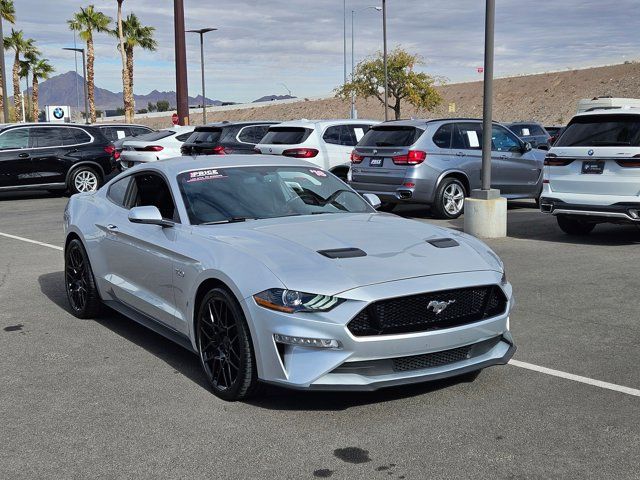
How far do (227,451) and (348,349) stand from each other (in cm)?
82

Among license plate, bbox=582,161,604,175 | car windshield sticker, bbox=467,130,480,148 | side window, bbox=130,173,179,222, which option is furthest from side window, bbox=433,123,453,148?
side window, bbox=130,173,179,222

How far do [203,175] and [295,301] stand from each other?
191cm

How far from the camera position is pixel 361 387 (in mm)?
4414

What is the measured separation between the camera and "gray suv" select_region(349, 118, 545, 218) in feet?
44.8

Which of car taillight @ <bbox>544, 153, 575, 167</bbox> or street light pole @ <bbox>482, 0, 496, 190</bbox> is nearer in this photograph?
car taillight @ <bbox>544, 153, 575, 167</bbox>

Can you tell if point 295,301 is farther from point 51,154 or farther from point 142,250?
point 51,154

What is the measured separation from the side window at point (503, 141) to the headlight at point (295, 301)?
35.7 ft

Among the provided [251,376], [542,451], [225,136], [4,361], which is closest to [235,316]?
[251,376]

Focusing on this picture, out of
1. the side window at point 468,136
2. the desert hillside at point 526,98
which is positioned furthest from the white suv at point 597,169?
the desert hillside at point 526,98

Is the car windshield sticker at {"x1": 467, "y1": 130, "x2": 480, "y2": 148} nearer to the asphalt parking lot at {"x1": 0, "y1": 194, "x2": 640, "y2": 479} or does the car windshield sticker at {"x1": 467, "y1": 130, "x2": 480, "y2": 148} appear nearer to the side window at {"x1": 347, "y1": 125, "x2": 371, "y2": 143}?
the side window at {"x1": 347, "y1": 125, "x2": 371, "y2": 143}

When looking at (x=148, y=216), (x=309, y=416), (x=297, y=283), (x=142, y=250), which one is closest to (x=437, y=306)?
(x=297, y=283)

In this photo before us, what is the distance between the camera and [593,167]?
10.7 metres

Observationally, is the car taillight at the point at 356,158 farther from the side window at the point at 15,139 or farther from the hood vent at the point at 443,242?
the hood vent at the point at 443,242

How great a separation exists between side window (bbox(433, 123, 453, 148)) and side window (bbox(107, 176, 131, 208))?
788 centimetres
